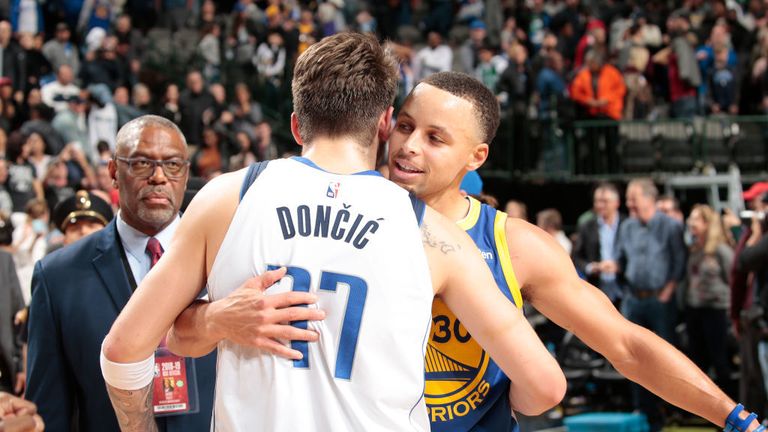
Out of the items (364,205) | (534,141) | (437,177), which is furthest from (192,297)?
(534,141)

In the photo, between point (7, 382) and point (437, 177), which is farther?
point (7, 382)

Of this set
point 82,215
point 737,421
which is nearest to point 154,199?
point 82,215

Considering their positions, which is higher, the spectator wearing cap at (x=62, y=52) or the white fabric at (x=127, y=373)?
the spectator wearing cap at (x=62, y=52)

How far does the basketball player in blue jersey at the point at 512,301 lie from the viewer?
3309 mm

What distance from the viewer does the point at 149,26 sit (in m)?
19.4

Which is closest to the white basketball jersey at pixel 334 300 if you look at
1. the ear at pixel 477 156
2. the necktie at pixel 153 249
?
the ear at pixel 477 156

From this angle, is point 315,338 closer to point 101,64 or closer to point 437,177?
point 437,177

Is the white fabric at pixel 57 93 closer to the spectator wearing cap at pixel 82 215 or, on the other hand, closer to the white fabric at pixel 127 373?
the spectator wearing cap at pixel 82 215

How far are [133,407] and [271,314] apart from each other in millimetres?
616

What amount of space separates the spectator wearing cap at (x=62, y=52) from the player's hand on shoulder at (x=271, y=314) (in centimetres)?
1474

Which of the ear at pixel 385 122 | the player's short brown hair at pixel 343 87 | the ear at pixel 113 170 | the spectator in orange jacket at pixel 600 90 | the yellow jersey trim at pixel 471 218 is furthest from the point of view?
the spectator in orange jacket at pixel 600 90

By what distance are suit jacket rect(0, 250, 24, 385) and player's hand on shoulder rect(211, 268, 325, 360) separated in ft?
16.1

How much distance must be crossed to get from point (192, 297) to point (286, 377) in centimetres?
36

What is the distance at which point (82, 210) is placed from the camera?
235 inches
